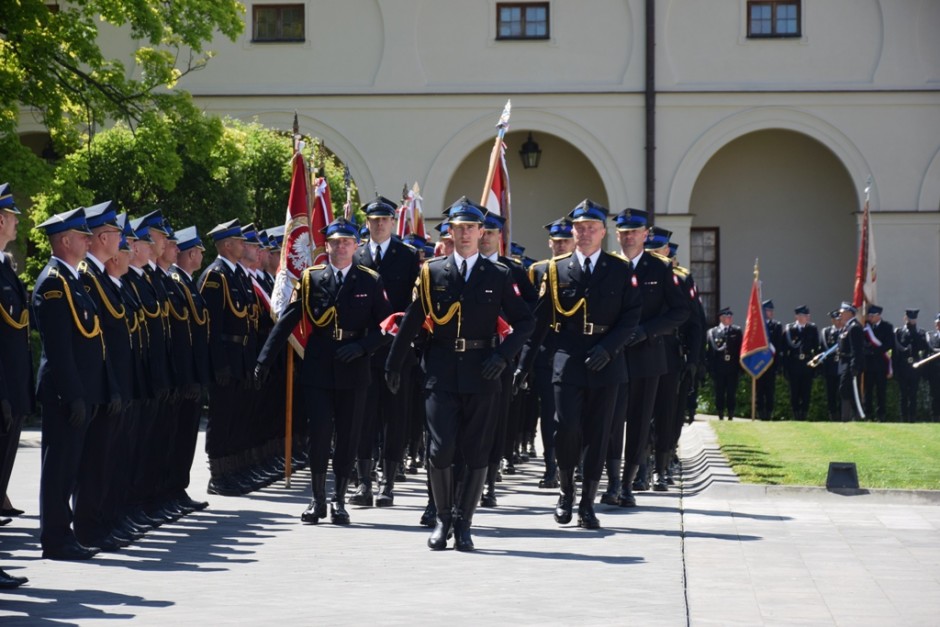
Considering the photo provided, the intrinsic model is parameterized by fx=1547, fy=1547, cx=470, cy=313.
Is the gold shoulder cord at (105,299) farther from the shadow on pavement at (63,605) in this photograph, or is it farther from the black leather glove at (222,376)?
the black leather glove at (222,376)

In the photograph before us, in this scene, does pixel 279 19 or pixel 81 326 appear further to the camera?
pixel 279 19

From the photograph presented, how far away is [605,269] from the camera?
420 inches

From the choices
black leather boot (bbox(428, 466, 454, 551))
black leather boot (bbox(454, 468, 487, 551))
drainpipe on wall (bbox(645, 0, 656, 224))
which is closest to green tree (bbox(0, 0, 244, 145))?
drainpipe on wall (bbox(645, 0, 656, 224))

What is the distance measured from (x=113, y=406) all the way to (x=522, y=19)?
67.1 ft

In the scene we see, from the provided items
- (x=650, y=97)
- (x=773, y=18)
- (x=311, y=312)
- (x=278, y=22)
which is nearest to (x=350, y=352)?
(x=311, y=312)

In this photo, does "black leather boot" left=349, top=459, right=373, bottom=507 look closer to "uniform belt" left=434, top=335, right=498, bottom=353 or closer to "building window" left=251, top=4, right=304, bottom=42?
"uniform belt" left=434, top=335, right=498, bottom=353

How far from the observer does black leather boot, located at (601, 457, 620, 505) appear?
479 inches

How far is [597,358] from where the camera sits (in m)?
10.4

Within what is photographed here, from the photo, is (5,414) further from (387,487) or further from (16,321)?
(387,487)

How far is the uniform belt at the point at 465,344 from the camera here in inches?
381

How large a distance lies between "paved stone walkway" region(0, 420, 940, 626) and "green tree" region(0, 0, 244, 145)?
311 inches

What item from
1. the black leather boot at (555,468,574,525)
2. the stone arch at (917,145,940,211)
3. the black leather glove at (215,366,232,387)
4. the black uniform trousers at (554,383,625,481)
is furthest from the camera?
the stone arch at (917,145,940,211)

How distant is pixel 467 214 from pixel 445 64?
19.3 meters

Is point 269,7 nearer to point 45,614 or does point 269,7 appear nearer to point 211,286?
point 211,286
